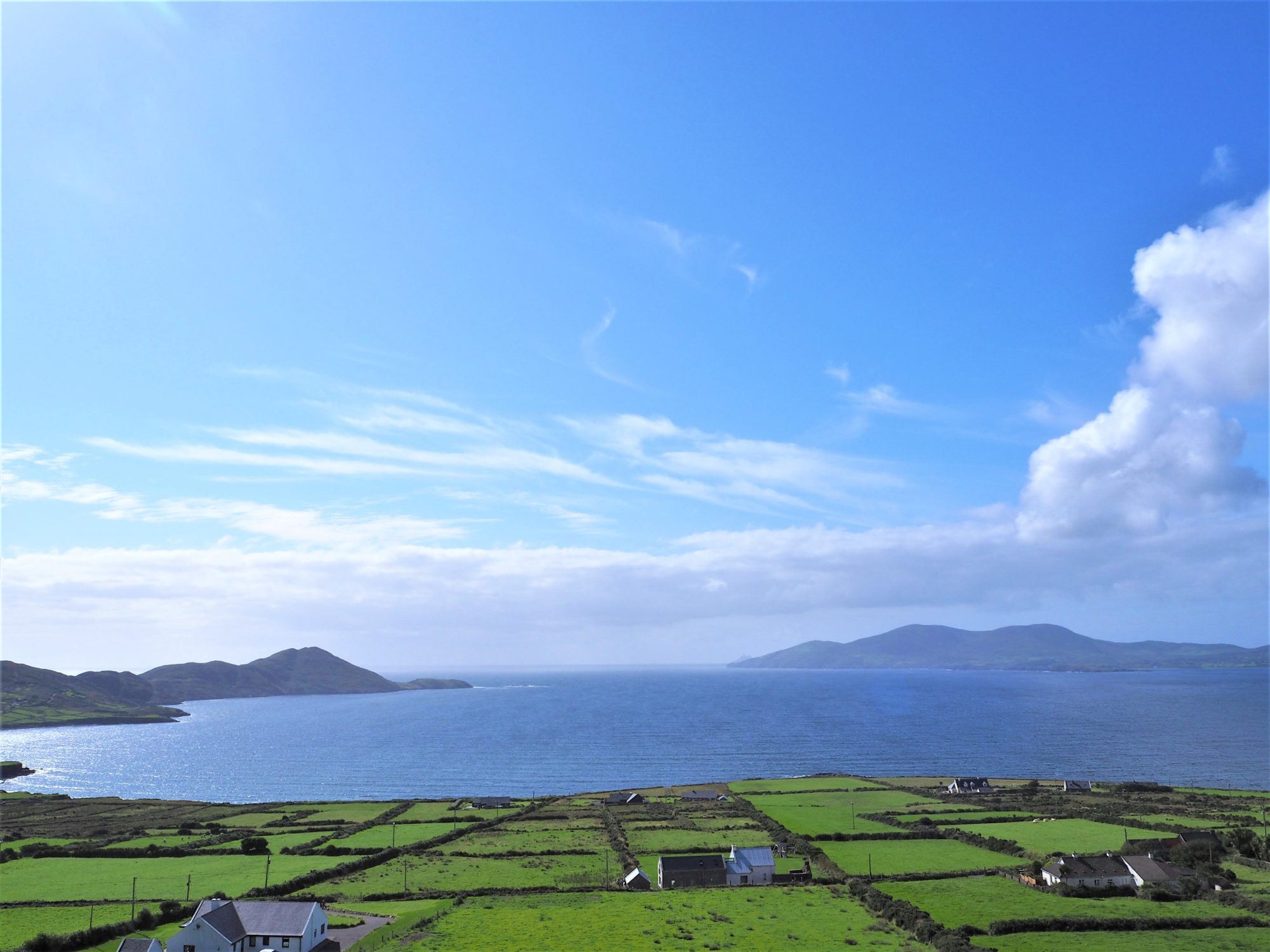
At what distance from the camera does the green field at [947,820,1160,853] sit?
206 feet

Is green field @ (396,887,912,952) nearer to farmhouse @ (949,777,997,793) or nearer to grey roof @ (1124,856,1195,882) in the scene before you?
grey roof @ (1124,856,1195,882)

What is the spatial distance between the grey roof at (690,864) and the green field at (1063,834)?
85.9 ft

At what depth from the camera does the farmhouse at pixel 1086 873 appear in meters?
52.1

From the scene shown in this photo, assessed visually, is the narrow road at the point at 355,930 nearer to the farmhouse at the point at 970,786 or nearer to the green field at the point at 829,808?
the green field at the point at 829,808

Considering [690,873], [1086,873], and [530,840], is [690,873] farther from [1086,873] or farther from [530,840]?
[1086,873]

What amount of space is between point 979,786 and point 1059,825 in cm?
2307

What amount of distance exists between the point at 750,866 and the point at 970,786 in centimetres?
5172

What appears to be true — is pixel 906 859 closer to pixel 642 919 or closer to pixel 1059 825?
pixel 1059 825

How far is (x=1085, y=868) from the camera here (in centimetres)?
5300

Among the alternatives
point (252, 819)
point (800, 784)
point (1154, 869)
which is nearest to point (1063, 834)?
point (1154, 869)

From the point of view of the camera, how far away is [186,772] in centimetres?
13838

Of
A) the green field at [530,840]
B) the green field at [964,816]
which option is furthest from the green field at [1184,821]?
the green field at [530,840]

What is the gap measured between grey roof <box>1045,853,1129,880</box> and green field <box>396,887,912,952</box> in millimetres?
15073

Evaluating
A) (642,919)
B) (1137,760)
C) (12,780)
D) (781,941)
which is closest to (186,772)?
(12,780)
